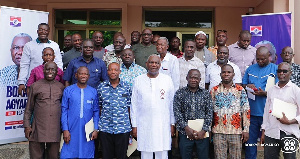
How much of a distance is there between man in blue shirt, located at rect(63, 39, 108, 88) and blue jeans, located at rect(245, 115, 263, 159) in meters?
2.33

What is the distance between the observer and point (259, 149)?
5.16 metres

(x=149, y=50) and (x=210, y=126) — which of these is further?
(x=149, y=50)

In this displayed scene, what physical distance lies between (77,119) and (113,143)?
578 millimetres

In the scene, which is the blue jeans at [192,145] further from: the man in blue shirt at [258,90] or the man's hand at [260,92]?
the man's hand at [260,92]

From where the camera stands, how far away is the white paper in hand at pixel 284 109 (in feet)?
12.3

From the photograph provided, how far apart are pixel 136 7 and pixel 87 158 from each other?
6390 millimetres

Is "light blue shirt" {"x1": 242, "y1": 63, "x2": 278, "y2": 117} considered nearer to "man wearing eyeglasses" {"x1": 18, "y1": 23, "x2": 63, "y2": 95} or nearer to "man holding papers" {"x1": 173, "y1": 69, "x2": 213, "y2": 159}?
"man holding papers" {"x1": 173, "y1": 69, "x2": 213, "y2": 159}

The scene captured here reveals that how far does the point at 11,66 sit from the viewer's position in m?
5.66

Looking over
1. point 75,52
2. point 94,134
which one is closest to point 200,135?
point 94,134

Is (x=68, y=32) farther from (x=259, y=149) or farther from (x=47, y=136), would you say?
(x=259, y=149)

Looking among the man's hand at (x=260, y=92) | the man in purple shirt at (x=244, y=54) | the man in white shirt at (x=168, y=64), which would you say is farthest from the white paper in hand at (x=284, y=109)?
the man in purple shirt at (x=244, y=54)

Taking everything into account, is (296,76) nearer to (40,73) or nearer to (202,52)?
(202,52)

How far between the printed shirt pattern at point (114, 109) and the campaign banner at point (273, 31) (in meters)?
3.53

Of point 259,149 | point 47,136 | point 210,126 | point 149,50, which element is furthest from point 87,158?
point 259,149
